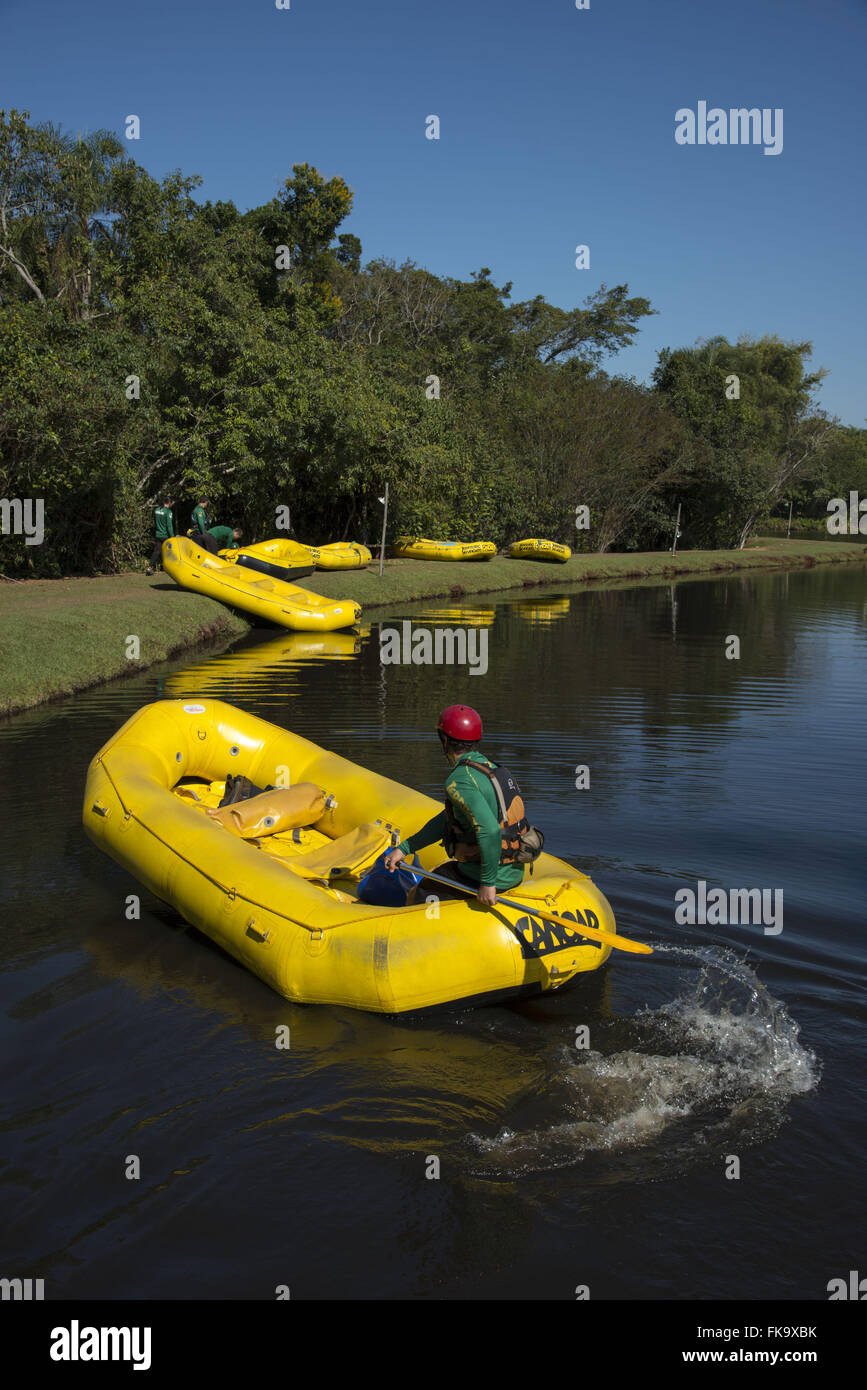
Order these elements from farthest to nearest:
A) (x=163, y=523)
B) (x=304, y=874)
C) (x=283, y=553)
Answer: (x=283, y=553) < (x=163, y=523) < (x=304, y=874)

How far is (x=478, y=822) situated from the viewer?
20.4ft

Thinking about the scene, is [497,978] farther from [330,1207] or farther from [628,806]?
[628,806]

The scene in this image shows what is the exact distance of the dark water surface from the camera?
444cm

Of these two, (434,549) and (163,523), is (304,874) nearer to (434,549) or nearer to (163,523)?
(163,523)

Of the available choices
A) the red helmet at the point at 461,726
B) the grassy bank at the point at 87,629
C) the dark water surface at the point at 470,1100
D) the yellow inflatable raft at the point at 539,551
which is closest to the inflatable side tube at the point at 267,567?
the grassy bank at the point at 87,629

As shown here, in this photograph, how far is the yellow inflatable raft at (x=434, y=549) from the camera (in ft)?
110

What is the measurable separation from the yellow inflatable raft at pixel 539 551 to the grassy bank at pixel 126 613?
33.1 inches

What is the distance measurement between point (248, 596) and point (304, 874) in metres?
15.1

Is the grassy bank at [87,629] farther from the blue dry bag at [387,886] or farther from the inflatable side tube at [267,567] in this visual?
the blue dry bag at [387,886]

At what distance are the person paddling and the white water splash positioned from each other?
1.10 metres

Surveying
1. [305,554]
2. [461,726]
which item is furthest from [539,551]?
[461,726]
